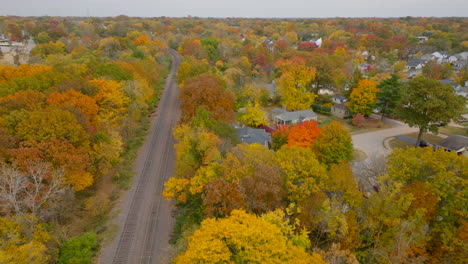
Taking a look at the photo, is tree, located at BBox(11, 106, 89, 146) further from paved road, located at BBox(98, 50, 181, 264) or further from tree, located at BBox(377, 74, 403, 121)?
tree, located at BBox(377, 74, 403, 121)

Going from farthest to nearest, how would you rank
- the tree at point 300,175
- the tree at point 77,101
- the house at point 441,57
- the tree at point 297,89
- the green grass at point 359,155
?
1. the house at point 441,57
2. the tree at point 297,89
3. the green grass at point 359,155
4. the tree at point 77,101
5. the tree at point 300,175

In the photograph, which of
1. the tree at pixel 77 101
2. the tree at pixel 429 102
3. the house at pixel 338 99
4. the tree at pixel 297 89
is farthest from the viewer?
the house at pixel 338 99

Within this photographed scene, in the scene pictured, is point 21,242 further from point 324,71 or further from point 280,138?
point 324,71

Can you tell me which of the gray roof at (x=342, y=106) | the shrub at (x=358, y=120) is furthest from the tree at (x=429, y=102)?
the gray roof at (x=342, y=106)

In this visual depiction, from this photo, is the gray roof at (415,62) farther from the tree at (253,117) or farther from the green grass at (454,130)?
the tree at (253,117)

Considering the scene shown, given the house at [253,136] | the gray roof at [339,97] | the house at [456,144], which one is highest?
the gray roof at [339,97]

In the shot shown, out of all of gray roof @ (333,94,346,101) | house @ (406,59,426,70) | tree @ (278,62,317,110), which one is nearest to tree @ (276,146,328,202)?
tree @ (278,62,317,110)
